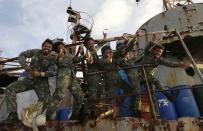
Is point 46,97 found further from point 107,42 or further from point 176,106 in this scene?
point 176,106

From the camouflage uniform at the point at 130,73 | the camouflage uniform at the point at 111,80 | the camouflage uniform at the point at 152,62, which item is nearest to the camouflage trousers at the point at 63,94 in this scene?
the camouflage uniform at the point at 111,80

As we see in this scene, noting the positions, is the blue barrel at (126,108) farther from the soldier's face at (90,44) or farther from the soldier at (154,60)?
the soldier's face at (90,44)

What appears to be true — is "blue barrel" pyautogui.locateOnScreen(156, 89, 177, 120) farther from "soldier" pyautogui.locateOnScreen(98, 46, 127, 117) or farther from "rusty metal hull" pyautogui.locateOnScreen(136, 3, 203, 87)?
"rusty metal hull" pyautogui.locateOnScreen(136, 3, 203, 87)

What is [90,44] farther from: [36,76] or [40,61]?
[36,76]

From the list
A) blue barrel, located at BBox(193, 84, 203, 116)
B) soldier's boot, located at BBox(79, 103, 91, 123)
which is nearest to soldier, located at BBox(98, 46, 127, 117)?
soldier's boot, located at BBox(79, 103, 91, 123)

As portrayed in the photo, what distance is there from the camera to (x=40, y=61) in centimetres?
632

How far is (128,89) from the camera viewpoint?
22.3 ft

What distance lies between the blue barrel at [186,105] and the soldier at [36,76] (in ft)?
8.05

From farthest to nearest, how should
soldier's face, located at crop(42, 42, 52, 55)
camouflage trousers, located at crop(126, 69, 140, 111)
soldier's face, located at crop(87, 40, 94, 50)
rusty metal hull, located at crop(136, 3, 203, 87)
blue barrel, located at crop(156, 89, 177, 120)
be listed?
rusty metal hull, located at crop(136, 3, 203, 87), soldier's face, located at crop(87, 40, 94, 50), blue barrel, located at crop(156, 89, 177, 120), camouflage trousers, located at crop(126, 69, 140, 111), soldier's face, located at crop(42, 42, 52, 55)

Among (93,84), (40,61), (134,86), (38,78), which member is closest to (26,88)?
(38,78)

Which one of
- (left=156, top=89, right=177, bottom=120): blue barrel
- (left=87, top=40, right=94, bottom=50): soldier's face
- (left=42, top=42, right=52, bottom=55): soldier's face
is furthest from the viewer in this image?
(left=87, top=40, right=94, bottom=50): soldier's face

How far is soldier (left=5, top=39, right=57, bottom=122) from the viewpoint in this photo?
19.9ft

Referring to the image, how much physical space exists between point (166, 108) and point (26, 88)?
8.77 feet

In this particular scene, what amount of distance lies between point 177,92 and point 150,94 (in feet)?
3.53
